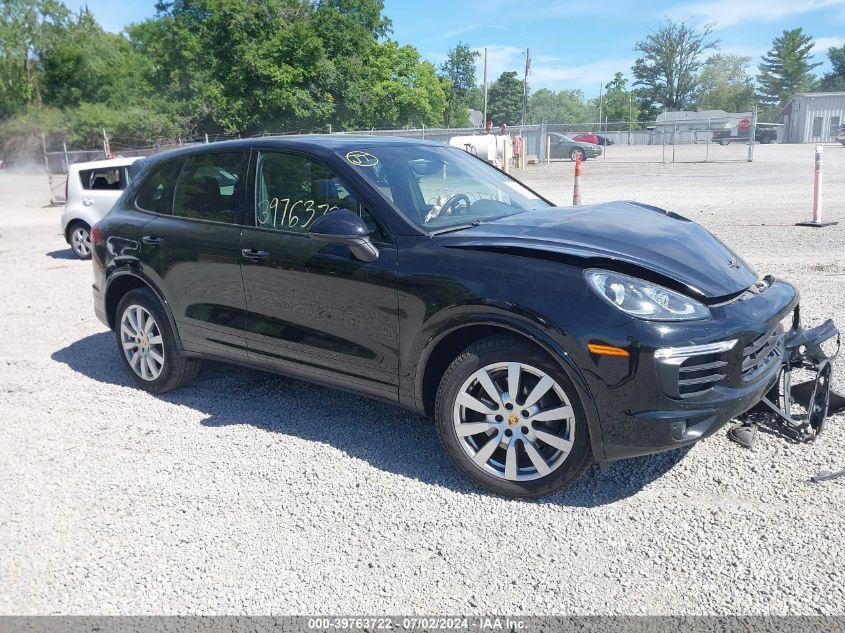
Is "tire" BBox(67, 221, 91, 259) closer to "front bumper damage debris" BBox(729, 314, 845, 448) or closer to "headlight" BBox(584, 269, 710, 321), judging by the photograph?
"headlight" BBox(584, 269, 710, 321)

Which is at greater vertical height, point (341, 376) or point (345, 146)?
point (345, 146)

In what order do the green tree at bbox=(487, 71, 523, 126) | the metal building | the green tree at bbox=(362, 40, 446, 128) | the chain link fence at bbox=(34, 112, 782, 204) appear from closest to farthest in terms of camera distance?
the chain link fence at bbox=(34, 112, 782, 204) < the green tree at bbox=(362, 40, 446, 128) < the metal building < the green tree at bbox=(487, 71, 523, 126)

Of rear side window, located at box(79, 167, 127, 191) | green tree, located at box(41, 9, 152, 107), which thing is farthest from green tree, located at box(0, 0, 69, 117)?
rear side window, located at box(79, 167, 127, 191)

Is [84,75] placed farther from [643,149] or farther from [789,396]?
[789,396]

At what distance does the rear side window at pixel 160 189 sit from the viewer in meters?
5.07

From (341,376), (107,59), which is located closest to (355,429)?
(341,376)

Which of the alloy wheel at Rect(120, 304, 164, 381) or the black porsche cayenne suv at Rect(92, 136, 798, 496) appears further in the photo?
the alloy wheel at Rect(120, 304, 164, 381)

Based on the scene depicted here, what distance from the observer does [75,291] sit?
9344 mm

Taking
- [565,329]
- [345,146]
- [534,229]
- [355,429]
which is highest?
[345,146]

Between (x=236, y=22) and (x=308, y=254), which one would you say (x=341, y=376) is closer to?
(x=308, y=254)

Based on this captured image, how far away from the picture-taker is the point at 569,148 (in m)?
36.6

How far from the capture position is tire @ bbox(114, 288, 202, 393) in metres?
5.05

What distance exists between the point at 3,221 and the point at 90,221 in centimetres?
1008

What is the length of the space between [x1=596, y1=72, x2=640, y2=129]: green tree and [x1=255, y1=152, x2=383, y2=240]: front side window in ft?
292
